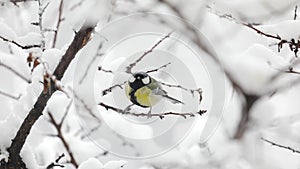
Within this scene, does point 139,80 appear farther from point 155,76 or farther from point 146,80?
point 155,76

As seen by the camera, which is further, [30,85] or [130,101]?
[130,101]

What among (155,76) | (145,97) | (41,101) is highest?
(155,76)

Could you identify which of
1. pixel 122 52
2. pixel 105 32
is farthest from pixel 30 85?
pixel 122 52

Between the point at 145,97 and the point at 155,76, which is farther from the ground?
the point at 155,76

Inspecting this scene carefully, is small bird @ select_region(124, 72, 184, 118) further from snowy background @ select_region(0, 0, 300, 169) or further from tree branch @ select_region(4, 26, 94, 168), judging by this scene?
tree branch @ select_region(4, 26, 94, 168)

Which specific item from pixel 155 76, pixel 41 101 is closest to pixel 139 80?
pixel 155 76

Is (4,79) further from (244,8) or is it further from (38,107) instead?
(244,8)
